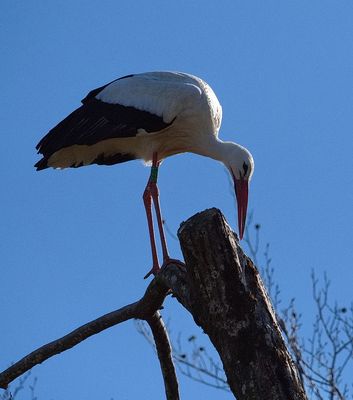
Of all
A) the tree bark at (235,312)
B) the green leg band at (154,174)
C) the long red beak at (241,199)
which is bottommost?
the tree bark at (235,312)

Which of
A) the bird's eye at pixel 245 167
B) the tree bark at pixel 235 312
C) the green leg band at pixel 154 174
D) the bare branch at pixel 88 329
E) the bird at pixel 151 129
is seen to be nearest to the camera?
the tree bark at pixel 235 312

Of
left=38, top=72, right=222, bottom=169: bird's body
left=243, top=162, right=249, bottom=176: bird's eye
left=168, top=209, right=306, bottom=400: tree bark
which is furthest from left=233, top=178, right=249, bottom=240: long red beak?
left=168, top=209, right=306, bottom=400: tree bark

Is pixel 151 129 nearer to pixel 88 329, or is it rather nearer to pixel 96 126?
pixel 96 126

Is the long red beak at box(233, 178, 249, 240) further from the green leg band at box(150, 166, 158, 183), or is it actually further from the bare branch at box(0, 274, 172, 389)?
the bare branch at box(0, 274, 172, 389)

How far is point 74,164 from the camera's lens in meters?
9.98

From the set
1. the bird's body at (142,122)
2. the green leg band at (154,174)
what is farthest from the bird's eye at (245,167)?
the green leg band at (154,174)

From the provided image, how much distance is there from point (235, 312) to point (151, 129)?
177 inches

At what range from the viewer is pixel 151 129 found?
9219 mm

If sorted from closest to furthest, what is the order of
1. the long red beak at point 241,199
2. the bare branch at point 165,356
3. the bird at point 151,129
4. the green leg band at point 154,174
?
1. the bare branch at point 165,356
2. the long red beak at point 241,199
3. the bird at point 151,129
4. the green leg band at point 154,174

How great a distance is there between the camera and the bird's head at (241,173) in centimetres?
885

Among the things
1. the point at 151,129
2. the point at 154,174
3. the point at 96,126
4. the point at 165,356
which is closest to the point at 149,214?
the point at 154,174

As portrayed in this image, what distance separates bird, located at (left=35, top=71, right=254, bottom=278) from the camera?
361 inches

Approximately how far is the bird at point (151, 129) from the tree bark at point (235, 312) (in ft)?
12.1

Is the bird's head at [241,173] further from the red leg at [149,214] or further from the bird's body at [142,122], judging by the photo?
the red leg at [149,214]
